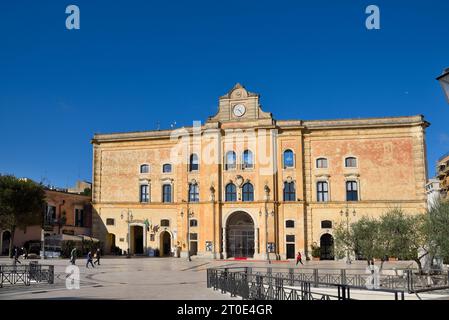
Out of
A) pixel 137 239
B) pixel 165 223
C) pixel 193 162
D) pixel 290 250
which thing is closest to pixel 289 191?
pixel 290 250

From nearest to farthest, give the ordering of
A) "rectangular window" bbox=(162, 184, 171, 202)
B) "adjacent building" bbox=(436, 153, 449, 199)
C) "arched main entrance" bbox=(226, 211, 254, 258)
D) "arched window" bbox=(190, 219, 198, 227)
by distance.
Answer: "arched main entrance" bbox=(226, 211, 254, 258), "arched window" bbox=(190, 219, 198, 227), "rectangular window" bbox=(162, 184, 171, 202), "adjacent building" bbox=(436, 153, 449, 199)

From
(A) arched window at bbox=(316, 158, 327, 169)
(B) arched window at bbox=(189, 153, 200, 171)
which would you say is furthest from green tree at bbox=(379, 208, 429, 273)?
(B) arched window at bbox=(189, 153, 200, 171)

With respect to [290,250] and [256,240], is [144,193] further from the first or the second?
[290,250]

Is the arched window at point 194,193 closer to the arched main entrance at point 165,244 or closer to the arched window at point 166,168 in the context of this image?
the arched window at point 166,168

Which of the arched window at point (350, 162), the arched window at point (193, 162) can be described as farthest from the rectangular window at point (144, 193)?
the arched window at point (350, 162)

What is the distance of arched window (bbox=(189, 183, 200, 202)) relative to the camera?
51438 mm

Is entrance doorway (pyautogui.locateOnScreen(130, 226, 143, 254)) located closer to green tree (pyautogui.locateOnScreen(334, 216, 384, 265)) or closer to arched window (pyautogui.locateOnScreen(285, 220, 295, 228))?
arched window (pyautogui.locateOnScreen(285, 220, 295, 228))

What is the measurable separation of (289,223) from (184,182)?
1187 centimetres

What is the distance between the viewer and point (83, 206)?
60688 millimetres

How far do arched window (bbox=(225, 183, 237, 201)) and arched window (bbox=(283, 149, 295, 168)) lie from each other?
19.0 ft

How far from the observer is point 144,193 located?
53656 millimetres

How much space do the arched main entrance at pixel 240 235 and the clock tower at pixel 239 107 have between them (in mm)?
9868

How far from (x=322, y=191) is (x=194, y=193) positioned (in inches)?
521
